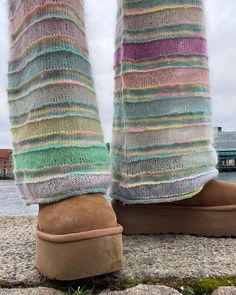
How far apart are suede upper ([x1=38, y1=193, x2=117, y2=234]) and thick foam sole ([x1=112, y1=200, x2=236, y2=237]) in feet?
0.70

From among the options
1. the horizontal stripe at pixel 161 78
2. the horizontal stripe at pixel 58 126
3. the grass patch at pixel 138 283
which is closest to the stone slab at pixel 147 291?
the grass patch at pixel 138 283

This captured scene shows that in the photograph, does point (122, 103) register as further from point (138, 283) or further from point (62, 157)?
point (138, 283)

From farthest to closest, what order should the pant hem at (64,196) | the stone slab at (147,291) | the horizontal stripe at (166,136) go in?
1. the horizontal stripe at (166,136)
2. the pant hem at (64,196)
3. the stone slab at (147,291)

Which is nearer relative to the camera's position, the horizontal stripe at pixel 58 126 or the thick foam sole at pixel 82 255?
the thick foam sole at pixel 82 255

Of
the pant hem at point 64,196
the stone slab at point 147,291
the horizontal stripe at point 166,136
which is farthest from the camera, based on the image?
the horizontal stripe at point 166,136

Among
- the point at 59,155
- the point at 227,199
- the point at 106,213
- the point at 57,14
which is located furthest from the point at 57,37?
the point at 227,199

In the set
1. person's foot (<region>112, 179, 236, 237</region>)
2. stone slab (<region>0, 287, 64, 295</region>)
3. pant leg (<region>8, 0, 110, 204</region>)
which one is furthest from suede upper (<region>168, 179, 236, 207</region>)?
stone slab (<region>0, 287, 64, 295</region>)

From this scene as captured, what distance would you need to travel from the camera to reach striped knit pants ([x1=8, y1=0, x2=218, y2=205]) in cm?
71

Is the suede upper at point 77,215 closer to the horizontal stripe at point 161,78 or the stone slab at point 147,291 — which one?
the stone slab at point 147,291

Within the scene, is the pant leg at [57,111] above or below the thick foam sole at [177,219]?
above

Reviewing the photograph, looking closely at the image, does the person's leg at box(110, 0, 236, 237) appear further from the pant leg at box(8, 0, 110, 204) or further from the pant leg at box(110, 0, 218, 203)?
the pant leg at box(8, 0, 110, 204)

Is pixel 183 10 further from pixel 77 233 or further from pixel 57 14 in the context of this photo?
pixel 77 233

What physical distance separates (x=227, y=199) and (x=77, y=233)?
0.38m

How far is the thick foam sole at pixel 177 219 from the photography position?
86 centimetres
